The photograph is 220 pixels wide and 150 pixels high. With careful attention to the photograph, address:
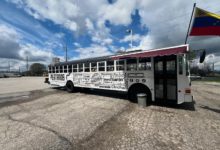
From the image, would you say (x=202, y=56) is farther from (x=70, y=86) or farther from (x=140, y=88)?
(x=70, y=86)

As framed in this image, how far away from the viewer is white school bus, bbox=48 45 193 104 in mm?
6133

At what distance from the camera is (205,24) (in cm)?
646

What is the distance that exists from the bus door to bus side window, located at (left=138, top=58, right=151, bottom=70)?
35 centimetres

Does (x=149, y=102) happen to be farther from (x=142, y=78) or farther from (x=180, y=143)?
(x=180, y=143)

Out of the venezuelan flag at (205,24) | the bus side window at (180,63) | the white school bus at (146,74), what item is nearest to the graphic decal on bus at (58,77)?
the white school bus at (146,74)

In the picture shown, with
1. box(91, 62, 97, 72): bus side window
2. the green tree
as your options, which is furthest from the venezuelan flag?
the green tree

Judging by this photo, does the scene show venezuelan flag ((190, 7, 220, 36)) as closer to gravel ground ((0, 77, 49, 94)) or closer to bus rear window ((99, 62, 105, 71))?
bus rear window ((99, 62, 105, 71))

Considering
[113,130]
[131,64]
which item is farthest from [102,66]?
[113,130]

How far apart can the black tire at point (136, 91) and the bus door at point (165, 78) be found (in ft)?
1.63

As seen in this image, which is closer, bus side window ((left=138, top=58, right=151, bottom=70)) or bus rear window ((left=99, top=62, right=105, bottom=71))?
bus side window ((left=138, top=58, right=151, bottom=70))

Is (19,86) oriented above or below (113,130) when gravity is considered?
above

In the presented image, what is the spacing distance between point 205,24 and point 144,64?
10.9 feet

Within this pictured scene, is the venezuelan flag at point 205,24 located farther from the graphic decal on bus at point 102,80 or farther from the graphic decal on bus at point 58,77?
the graphic decal on bus at point 58,77

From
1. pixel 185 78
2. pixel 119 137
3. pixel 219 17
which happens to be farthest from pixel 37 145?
pixel 219 17
